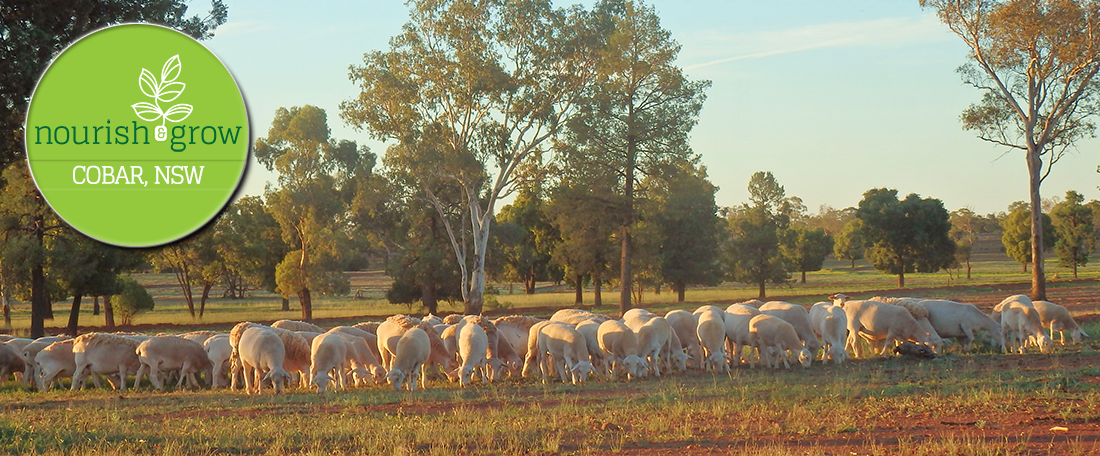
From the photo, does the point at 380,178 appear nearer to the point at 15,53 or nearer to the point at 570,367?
the point at 570,367

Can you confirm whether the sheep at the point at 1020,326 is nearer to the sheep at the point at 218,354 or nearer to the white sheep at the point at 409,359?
the white sheep at the point at 409,359

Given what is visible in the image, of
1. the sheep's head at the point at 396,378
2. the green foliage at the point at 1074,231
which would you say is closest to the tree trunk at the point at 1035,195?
the sheep's head at the point at 396,378

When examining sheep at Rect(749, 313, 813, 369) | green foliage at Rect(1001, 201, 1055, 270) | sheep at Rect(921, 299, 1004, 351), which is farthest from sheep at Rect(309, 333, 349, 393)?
green foliage at Rect(1001, 201, 1055, 270)

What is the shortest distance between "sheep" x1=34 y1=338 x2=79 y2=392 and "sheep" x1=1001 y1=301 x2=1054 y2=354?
2025 cm

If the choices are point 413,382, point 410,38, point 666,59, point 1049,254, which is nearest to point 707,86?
point 666,59

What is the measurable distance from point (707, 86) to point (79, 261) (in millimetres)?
25169

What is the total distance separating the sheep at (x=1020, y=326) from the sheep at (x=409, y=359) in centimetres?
1268

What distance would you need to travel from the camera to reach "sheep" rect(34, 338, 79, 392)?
760 inches

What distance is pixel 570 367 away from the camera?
699 inches

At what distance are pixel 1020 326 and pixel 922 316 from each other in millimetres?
2087

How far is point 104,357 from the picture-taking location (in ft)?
62.5

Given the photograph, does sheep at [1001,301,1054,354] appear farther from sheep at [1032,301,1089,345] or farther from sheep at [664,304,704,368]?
sheep at [664,304,704,368]

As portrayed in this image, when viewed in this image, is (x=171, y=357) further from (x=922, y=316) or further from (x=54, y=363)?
(x=922, y=316)

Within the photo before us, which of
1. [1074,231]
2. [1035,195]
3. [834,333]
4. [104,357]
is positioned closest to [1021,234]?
[1074,231]
